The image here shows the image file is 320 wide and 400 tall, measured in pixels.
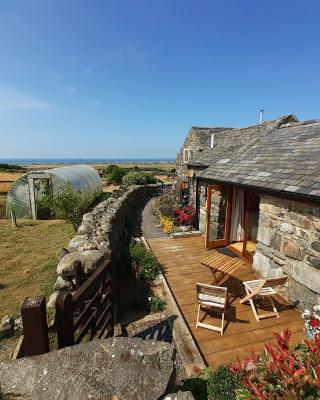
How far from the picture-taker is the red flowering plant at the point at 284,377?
2.19m

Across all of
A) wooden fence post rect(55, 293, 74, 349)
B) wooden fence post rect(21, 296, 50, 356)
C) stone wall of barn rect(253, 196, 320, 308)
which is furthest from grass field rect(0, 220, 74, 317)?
stone wall of barn rect(253, 196, 320, 308)

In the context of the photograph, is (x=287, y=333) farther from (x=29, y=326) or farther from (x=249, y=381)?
(x=29, y=326)

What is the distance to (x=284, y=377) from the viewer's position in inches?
89.7

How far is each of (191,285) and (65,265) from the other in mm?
3351

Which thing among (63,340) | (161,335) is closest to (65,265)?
(63,340)

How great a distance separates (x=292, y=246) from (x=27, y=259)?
796 cm

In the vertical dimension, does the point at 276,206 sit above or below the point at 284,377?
above

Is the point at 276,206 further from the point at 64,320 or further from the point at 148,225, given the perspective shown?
the point at 148,225

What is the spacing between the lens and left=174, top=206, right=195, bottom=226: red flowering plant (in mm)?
12008

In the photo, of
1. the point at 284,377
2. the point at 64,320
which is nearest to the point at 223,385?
the point at 284,377

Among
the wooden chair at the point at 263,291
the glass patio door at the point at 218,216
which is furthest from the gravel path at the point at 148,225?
the wooden chair at the point at 263,291

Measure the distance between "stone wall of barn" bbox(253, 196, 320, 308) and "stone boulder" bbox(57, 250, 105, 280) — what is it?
13.2ft

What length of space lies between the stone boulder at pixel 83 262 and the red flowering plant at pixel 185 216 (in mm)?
7418

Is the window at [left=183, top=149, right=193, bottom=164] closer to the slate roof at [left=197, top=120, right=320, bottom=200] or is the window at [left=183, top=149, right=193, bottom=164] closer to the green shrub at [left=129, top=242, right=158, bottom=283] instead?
the slate roof at [left=197, top=120, right=320, bottom=200]
